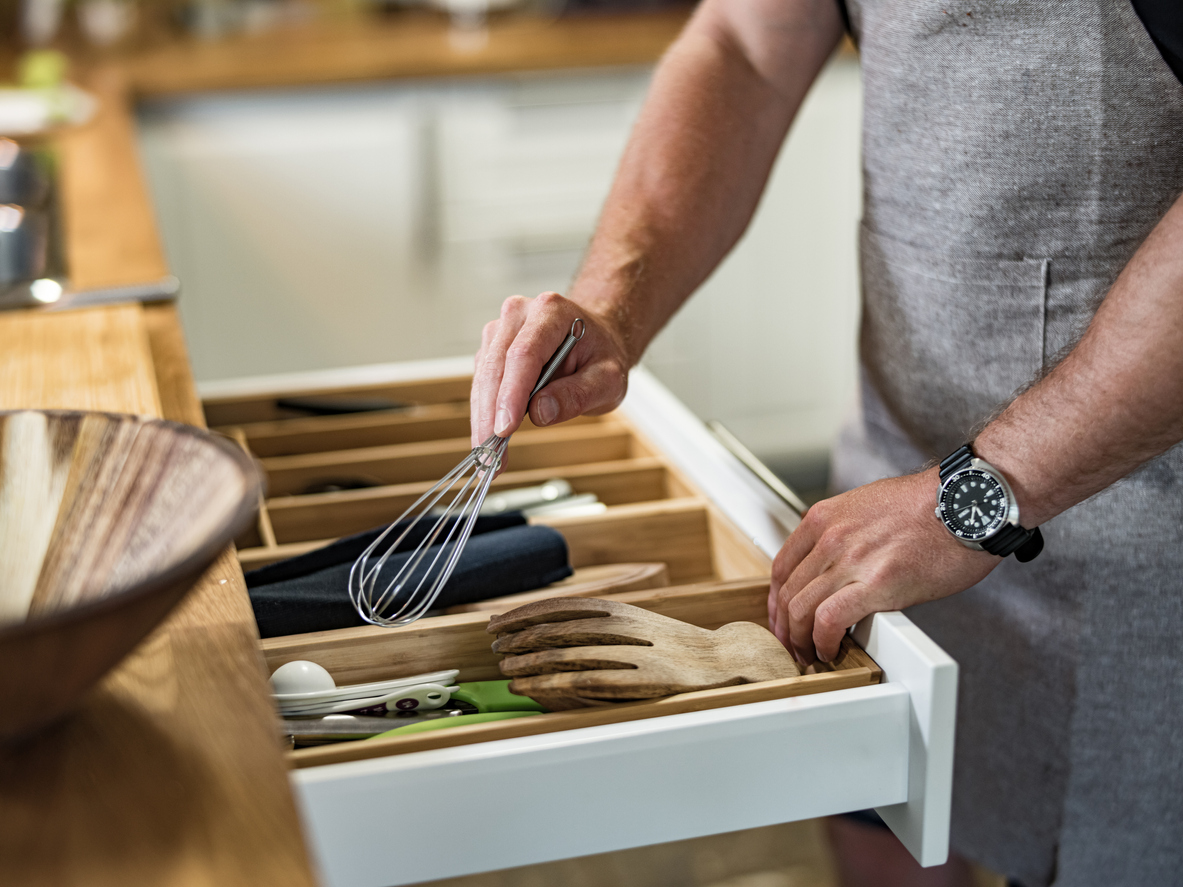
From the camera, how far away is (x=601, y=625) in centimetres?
59

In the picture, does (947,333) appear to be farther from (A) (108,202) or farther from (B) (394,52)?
(B) (394,52)

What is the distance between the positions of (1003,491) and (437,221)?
6.24 ft

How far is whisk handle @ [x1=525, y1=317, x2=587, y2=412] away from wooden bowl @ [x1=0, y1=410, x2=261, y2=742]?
0.86 feet

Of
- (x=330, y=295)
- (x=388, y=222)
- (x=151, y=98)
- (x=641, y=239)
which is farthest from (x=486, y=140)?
(x=641, y=239)

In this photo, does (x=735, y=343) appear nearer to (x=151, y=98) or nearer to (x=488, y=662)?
(x=151, y=98)

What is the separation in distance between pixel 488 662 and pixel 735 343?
200 cm

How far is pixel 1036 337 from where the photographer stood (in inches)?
31.9

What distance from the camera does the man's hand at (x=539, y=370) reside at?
68 centimetres

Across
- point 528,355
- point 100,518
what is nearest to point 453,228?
point 528,355

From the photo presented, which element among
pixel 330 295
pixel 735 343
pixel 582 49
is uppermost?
pixel 582 49

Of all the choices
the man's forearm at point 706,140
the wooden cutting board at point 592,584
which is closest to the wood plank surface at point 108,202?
the man's forearm at point 706,140

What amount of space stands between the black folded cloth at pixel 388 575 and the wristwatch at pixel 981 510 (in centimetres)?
24

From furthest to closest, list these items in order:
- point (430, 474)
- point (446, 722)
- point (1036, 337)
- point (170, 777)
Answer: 1. point (430, 474)
2. point (1036, 337)
3. point (446, 722)
4. point (170, 777)

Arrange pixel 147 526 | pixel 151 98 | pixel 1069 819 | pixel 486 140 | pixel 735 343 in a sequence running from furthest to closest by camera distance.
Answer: pixel 735 343 < pixel 486 140 < pixel 151 98 < pixel 1069 819 < pixel 147 526
